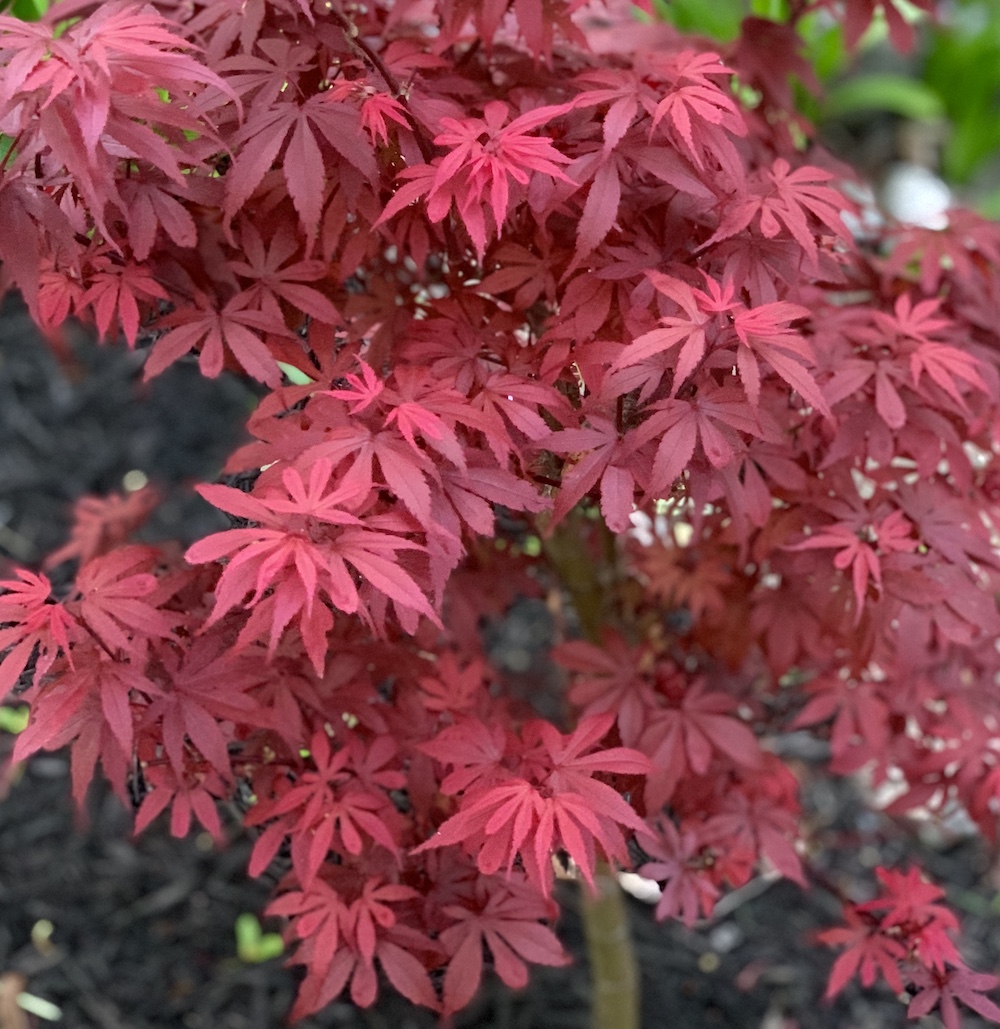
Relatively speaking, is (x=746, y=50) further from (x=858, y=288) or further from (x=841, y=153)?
(x=841, y=153)

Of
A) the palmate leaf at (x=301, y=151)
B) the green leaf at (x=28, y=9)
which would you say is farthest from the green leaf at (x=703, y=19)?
the palmate leaf at (x=301, y=151)

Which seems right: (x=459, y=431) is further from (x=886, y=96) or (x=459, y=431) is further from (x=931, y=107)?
(x=931, y=107)

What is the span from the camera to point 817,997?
1.66 metres

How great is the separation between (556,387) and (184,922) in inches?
49.7

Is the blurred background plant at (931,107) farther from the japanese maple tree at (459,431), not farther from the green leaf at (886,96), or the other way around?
the japanese maple tree at (459,431)

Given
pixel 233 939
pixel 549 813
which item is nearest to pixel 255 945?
pixel 233 939

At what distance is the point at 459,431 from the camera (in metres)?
0.82

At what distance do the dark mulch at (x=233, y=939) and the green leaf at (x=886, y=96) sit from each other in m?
1.97

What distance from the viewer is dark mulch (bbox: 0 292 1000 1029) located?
160cm

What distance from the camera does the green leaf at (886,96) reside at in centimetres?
300

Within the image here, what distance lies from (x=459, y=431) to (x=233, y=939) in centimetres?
123

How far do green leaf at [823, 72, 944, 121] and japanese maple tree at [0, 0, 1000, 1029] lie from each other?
2072 mm

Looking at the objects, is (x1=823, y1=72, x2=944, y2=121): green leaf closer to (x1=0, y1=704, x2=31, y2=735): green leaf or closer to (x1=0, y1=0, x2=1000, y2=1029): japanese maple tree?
(x1=0, y1=0, x2=1000, y2=1029): japanese maple tree

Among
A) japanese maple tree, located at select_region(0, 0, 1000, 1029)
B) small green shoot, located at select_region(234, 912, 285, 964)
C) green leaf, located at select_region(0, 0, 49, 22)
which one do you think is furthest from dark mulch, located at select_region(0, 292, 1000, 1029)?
green leaf, located at select_region(0, 0, 49, 22)
